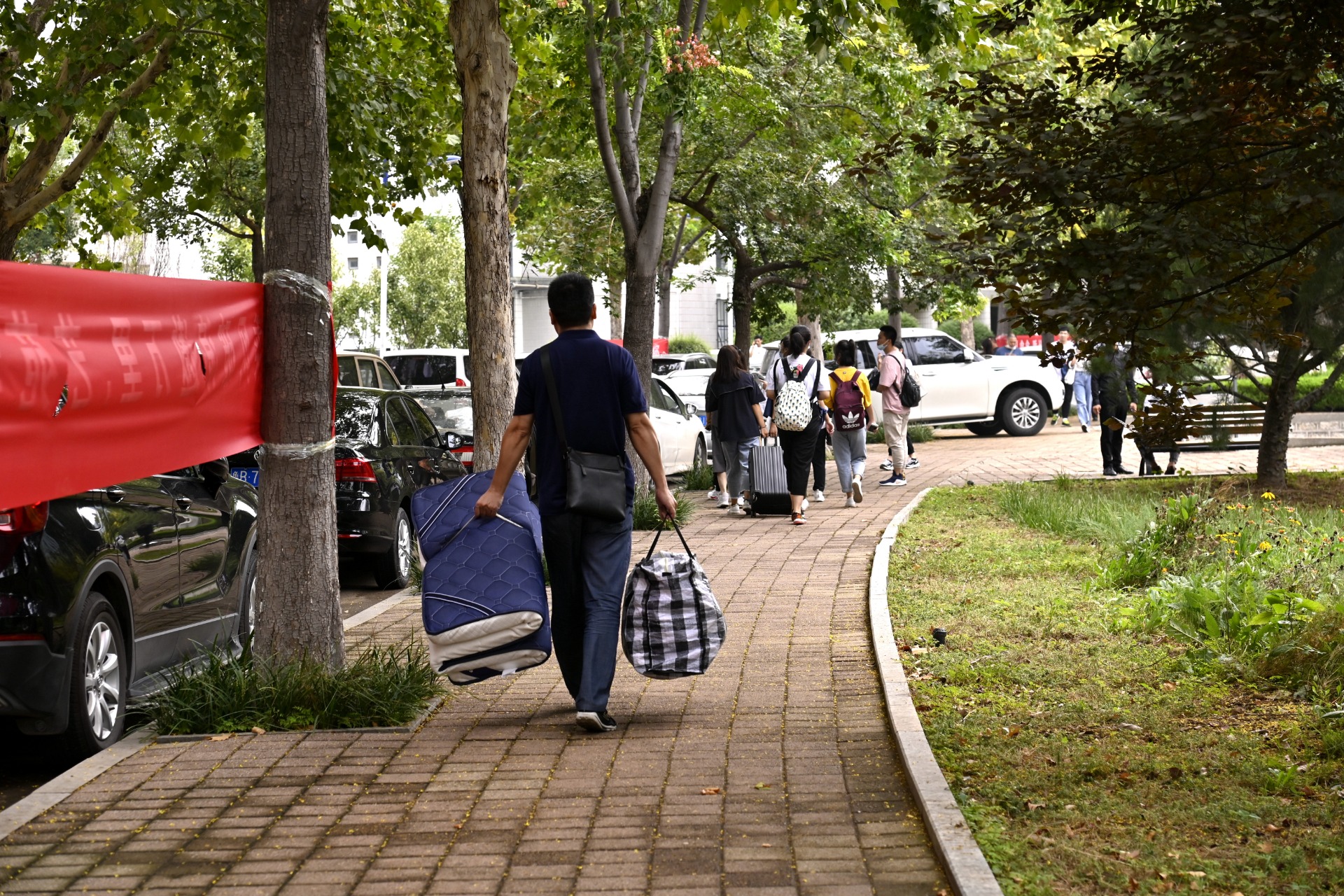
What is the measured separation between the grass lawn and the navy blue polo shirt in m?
Answer: 1.81

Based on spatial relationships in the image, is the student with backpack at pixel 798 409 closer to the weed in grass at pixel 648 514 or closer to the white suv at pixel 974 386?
the weed in grass at pixel 648 514

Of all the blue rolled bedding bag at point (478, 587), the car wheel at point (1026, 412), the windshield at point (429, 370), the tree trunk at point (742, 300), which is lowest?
the blue rolled bedding bag at point (478, 587)

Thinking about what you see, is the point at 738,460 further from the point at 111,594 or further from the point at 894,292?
the point at 894,292

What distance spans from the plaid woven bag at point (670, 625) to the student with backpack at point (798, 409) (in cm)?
811

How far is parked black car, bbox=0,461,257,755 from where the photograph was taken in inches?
231

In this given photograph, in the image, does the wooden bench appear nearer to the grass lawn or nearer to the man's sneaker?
the grass lawn

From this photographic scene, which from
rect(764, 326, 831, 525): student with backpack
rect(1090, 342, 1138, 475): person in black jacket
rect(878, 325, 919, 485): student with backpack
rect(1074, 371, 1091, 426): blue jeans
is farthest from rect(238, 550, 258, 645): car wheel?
rect(1074, 371, 1091, 426): blue jeans

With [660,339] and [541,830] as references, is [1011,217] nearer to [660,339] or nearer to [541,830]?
[541,830]

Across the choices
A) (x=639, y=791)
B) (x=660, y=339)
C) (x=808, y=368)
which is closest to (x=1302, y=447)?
(x=808, y=368)

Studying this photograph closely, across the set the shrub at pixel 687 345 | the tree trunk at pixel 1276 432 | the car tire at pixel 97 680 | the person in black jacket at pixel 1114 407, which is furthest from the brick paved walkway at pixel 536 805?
the shrub at pixel 687 345

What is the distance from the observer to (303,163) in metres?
7.01

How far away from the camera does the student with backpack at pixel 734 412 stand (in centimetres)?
1566

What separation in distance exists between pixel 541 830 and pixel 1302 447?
68.2ft

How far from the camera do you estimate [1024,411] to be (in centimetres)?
2877
